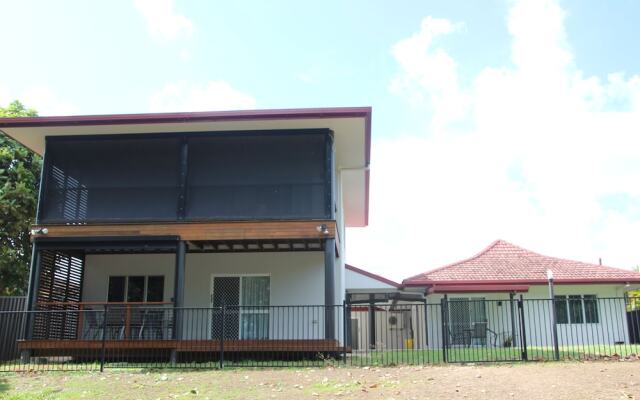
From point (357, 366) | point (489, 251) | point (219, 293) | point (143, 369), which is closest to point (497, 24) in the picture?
point (357, 366)

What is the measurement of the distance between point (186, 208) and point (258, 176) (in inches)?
78.1

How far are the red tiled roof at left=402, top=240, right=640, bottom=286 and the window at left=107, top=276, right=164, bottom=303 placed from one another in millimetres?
10340

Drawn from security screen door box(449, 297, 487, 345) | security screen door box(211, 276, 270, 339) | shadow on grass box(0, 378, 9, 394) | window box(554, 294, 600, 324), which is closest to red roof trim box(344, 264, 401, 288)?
security screen door box(449, 297, 487, 345)

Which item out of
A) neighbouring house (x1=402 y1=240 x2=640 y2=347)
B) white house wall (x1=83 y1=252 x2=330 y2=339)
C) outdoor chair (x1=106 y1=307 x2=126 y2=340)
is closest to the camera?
outdoor chair (x1=106 y1=307 x2=126 y2=340)

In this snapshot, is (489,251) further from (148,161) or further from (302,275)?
(148,161)

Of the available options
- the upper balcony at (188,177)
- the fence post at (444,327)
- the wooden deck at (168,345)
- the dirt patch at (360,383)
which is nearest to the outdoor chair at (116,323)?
the wooden deck at (168,345)

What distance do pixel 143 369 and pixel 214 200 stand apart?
4.82 meters

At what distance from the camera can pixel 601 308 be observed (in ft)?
81.4

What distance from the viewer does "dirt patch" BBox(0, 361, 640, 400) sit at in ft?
31.6

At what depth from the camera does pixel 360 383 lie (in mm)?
10430

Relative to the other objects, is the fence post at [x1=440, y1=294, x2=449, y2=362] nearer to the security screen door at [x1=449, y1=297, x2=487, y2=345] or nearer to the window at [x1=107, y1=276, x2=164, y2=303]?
the window at [x1=107, y1=276, x2=164, y2=303]

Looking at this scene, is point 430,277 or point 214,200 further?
point 430,277


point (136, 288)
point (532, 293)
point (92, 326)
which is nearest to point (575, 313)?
point (532, 293)

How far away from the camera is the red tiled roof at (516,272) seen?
24453mm
